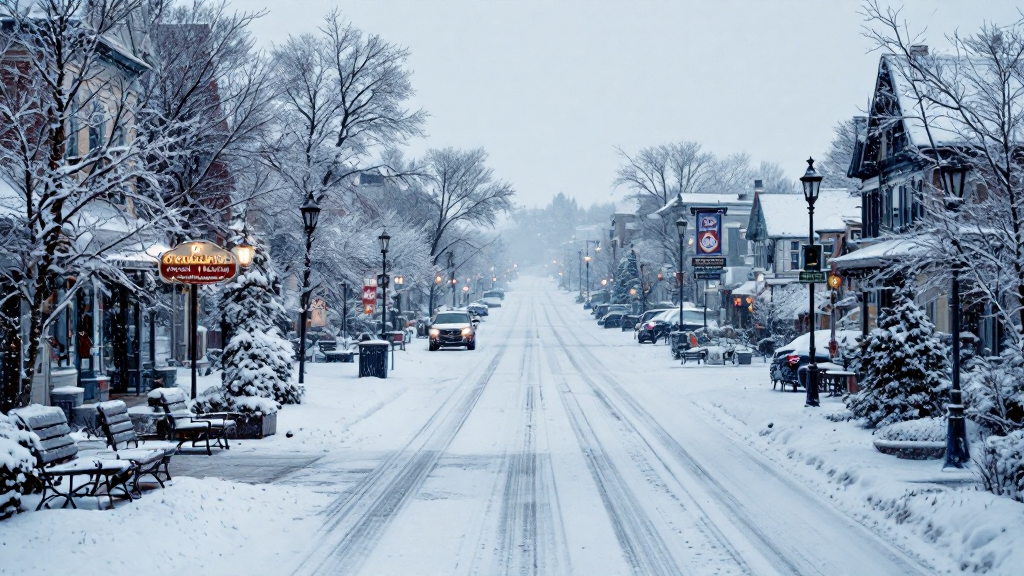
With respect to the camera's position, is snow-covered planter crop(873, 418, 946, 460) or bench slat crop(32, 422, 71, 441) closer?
bench slat crop(32, 422, 71, 441)

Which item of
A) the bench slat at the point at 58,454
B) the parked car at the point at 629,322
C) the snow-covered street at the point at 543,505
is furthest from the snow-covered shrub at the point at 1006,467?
the parked car at the point at 629,322

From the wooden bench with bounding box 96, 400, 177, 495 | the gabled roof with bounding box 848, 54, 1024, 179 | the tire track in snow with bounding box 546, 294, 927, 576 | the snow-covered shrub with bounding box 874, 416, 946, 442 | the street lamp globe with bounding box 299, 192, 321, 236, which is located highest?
the gabled roof with bounding box 848, 54, 1024, 179

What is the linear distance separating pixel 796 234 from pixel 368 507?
180 feet

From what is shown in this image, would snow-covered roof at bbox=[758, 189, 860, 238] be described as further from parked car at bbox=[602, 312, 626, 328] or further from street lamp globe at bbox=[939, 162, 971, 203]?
street lamp globe at bbox=[939, 162, 971, 203]

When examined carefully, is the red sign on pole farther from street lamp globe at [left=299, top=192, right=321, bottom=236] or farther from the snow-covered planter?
the snow-covered planter

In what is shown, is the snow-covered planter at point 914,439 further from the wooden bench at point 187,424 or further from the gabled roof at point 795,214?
the gabled roof at point 795,214

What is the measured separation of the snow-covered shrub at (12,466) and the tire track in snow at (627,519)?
592 cm

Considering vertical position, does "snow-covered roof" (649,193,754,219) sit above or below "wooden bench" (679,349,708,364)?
above

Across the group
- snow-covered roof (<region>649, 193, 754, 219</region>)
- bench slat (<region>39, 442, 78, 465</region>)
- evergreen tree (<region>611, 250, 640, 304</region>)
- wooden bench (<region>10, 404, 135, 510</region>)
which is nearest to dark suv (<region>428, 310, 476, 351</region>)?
wooden bench (<region>10, 404, 135, 510</region>)

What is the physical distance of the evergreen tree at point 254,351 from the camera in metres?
19.0

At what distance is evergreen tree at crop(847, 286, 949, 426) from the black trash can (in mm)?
16644

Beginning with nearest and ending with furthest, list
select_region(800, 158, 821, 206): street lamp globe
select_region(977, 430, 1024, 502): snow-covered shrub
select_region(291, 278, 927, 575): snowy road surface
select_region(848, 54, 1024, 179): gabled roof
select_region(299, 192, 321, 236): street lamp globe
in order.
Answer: select_region(291, 278, 927, 575): snowy road surface < select_region(977, 430, 1024, 502): snow-covered shrub < select_region(800, 158, 821, 206): street lamp globe < select_region(299, 192, 321, 236): street lamp globe < select_region(848, 54, 1024, 179): gabled roof

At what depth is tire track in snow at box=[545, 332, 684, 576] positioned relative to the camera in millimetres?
9453

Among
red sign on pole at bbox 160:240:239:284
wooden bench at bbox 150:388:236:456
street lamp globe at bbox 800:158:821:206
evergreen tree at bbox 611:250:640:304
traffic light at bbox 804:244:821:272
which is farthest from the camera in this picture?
evergreen tree at bbox 611:250:640:304
